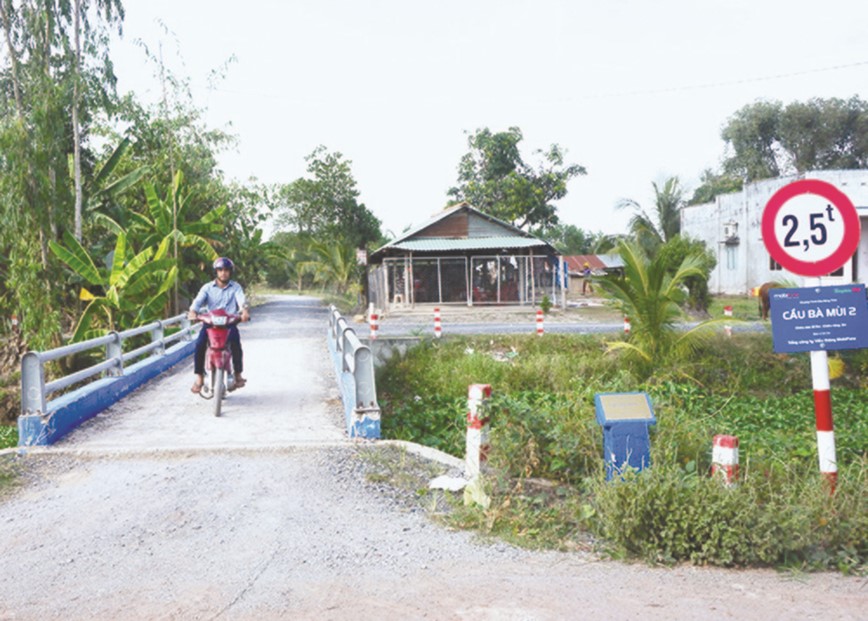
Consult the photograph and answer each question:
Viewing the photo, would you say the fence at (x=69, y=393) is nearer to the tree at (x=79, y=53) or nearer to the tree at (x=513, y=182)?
the tree at (x=79, y=53)

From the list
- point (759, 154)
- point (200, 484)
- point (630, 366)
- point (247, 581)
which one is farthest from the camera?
point (759, 154)

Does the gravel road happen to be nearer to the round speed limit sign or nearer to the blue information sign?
the blue information sign

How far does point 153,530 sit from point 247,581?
3.65 ft

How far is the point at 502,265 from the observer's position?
103ft

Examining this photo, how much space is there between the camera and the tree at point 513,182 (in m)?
41.4

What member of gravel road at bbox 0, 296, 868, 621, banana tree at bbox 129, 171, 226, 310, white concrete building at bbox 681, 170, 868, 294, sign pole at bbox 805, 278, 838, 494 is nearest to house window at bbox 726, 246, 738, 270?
white concrete building at bbox 681, 170, 868, 294

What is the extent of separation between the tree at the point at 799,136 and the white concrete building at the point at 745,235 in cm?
1420

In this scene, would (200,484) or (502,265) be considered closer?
(200,484)

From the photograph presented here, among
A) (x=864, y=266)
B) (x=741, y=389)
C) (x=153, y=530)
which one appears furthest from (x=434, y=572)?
(x=864, y=266)

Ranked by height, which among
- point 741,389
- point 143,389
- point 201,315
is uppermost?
point 201,315

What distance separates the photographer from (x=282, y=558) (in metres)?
4.45

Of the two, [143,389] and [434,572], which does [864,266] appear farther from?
[434,572]

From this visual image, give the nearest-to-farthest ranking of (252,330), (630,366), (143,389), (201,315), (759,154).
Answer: (201,315) → (143,389) → (630,366) → (252,330) → (759,154)

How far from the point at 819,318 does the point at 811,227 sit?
26.1 inches
